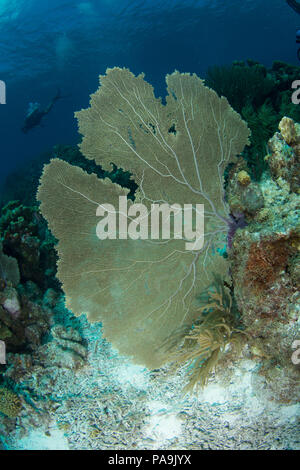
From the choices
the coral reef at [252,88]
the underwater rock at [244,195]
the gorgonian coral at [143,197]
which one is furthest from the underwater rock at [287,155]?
the coral reef at [252,88]

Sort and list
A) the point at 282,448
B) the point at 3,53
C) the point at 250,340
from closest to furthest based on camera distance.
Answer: the point at 282,448 → the point at 250,340 → the point at 3,53

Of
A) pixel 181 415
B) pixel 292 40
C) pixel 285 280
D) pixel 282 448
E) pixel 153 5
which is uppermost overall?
pixel 292 40

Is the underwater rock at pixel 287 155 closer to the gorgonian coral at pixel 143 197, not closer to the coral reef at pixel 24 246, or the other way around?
the gorgonian coral at pixel 143 197

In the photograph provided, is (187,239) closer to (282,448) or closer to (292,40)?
(282,448)

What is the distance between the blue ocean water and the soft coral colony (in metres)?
16.5

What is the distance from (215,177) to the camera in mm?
3578

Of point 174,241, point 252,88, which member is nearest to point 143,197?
point 174,241

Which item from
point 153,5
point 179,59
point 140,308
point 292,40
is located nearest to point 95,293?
point 140,308

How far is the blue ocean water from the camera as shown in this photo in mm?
28219

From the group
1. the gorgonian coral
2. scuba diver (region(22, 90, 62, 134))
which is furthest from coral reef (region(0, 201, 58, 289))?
scuba diver (region(22, 90, 62, 134))

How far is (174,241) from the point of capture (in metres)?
3.40

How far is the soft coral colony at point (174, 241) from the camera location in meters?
2.82

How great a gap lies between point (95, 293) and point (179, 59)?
7571 cm

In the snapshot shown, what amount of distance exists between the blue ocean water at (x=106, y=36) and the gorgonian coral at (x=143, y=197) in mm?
16458
